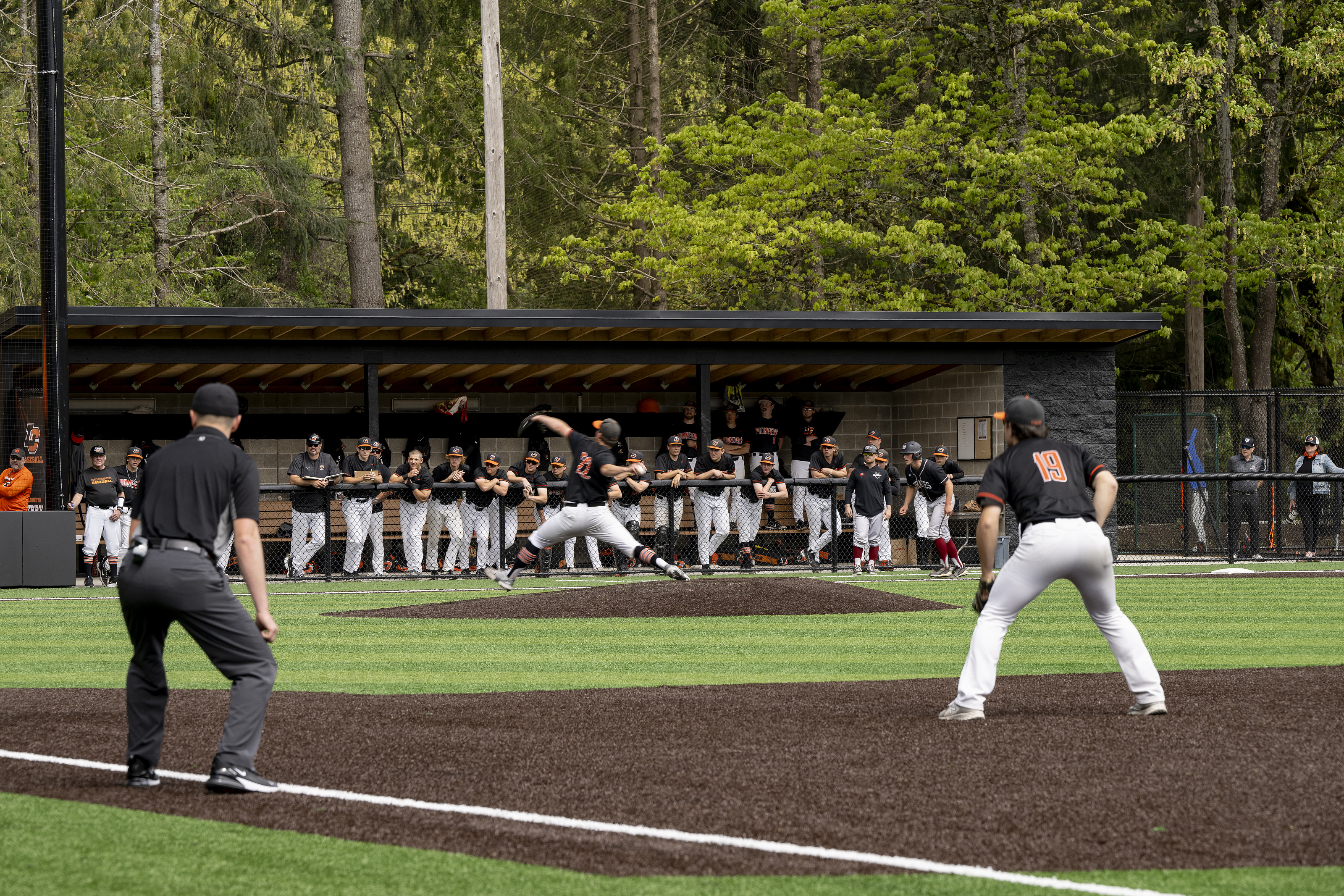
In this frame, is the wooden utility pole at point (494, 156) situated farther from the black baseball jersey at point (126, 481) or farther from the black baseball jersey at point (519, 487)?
the black baseball jersey at point (126, 481)

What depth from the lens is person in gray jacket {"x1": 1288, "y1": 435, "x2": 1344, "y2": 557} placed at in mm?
21703

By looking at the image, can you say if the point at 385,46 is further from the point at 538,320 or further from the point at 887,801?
the point at 887,801

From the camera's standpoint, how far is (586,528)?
15391 mm

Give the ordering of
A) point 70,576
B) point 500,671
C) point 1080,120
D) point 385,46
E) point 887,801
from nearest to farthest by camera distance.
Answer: point 887,801 < point 500,671 < point 70,576 < point 1080,120 < point 385,46

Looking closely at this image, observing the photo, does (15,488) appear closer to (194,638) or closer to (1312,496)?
(194,638)

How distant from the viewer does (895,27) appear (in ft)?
103

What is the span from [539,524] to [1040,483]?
13943 millimetres

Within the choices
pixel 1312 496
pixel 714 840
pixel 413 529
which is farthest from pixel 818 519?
pixel 714 840

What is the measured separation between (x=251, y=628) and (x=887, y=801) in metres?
2.62

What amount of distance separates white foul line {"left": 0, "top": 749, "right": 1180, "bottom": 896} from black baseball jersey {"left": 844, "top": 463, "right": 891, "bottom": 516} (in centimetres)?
1432

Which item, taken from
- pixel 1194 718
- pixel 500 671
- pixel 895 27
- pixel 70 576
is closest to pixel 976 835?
pixel 1194 718

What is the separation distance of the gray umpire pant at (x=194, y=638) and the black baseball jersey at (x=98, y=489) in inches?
543

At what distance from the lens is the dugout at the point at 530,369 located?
66.9 ft

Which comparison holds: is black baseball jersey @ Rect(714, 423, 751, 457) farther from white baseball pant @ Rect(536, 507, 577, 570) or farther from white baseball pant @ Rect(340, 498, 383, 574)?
white baseball pant @ Rect(340, 498, 383, 574)
